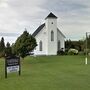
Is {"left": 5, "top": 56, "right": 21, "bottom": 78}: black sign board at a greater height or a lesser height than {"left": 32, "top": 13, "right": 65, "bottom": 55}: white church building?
lesser

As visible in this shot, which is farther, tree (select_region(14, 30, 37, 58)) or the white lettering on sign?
tree (select_region(14, 30, 37, 58))

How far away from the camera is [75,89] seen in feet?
57.0

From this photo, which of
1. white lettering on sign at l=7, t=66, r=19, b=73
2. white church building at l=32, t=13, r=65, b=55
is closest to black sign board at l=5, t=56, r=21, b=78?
white lettering on sign at l=7, t=66, r=19, b=73

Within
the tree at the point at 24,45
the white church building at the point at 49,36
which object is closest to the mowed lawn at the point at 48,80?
the tree at the point at 24,45

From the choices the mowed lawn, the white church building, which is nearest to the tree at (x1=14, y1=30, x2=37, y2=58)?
the white church building

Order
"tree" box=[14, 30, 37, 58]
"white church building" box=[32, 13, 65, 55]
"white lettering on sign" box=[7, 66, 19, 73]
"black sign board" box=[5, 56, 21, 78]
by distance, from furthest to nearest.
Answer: "white church building" box=[32, 13, 65, 55], "tree" box=[14, 30, 37, 58], "white lettering on sign" box=[7, 66, 19, 73], "black sign board" box=[5, 56, 21, 78]

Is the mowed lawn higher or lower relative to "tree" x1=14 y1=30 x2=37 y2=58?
lower

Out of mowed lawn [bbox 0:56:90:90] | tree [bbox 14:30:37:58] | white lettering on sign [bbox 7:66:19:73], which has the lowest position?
mowed lawn [bbox 0:56:90:90]

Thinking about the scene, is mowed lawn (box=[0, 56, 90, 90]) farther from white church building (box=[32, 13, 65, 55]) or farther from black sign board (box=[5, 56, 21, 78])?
white church building (box=[32, 13, 65, 55])

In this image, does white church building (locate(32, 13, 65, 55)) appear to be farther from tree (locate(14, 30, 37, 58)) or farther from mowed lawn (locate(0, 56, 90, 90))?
mowed lawn (locate(0, 56, 90, 90))

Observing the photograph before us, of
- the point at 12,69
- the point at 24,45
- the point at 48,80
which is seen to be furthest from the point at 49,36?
the point at 48,80

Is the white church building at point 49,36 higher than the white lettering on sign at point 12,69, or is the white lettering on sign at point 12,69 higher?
the white church building at point 49,36

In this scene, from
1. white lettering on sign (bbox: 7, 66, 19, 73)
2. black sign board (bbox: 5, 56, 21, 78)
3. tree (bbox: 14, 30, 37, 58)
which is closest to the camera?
black sign board (bbox: 5, 56, 21, 78)

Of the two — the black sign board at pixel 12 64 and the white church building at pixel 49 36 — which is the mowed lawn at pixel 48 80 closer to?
the black sign board at pixel 12 64
